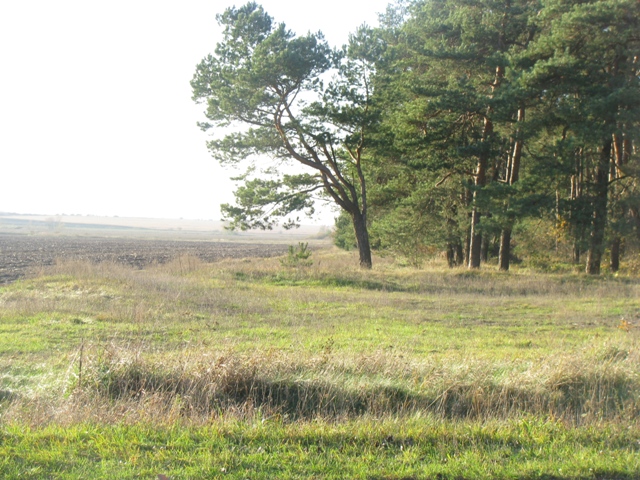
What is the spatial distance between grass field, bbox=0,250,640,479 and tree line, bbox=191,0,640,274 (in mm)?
10262

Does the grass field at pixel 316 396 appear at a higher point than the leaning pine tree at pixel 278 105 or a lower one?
lower

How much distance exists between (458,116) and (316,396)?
19827 mm

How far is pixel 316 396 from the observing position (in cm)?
688

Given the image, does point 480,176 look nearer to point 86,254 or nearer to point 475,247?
point 475,247

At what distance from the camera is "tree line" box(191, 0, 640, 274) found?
20.3m

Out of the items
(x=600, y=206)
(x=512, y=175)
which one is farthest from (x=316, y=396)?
(x=512, y=175)

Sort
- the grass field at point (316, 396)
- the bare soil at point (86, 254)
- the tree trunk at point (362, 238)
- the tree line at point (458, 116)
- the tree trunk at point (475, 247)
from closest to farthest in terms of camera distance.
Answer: the grass field at point (316, 396)
the tree line at point (458, 116)
the tree trunk at point (475, 247)
the tree trunk at point (362, 238)
the bare soil at point (86, 254)

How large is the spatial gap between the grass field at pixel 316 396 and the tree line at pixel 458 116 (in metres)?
10.3

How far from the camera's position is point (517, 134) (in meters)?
21.6

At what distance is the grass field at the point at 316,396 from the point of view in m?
4.62

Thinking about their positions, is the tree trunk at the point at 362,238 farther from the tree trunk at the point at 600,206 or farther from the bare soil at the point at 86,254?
the bare soil at the point at 86,254

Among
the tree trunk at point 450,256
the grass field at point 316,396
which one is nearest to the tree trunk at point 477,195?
the tree trunk at point 450,256

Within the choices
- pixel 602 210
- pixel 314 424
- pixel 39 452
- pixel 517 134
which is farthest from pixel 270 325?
pixel 602 210

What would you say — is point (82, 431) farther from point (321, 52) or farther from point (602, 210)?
point (602, 210)
